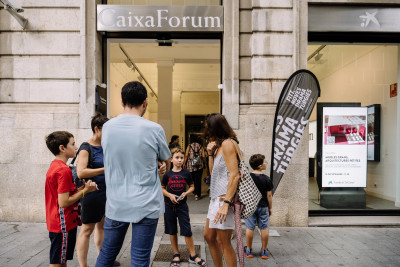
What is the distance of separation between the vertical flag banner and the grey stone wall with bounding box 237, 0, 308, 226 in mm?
932

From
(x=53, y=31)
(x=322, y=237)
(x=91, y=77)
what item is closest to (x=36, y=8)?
(x=53, y=31)

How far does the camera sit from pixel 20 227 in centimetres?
545

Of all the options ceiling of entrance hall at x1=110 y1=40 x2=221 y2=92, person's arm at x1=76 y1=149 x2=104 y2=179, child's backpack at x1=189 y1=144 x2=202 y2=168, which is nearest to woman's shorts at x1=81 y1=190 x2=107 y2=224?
person's arm at x1=76 y1=149 x2=104 y2=179

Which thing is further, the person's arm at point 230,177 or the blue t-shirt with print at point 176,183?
the blue t-shirt with print at point 176,183

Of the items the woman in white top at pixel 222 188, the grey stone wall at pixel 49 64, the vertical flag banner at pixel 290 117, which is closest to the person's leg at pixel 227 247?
the woman in white top at pixel 222 188

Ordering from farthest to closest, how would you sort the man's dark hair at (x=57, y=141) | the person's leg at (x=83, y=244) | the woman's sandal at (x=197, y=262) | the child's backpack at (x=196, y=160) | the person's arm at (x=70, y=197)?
the child's backpack at (x=196, y=160) → the woman's sandal at (x=197, y=262) → the person's leg at (x=83, y=244) → the man's dark hair at (x=57, y=141) → the person's arm at (x=70, y=197)

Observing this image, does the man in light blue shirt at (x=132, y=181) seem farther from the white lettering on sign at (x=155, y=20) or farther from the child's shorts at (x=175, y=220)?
the white lettering on sign at (x=155, y=20)

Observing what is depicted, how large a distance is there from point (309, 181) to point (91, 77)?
5.12 m

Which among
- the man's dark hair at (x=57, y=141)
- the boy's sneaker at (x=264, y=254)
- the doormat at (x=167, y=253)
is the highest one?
the man's dark hair at (x=57, y=141)

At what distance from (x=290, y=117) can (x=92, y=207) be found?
3.44m

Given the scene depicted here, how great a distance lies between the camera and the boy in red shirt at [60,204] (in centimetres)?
263

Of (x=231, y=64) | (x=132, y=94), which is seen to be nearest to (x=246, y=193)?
(x=132, y=94)

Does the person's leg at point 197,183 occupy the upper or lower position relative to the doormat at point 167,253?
upper

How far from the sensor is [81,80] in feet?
19.6
